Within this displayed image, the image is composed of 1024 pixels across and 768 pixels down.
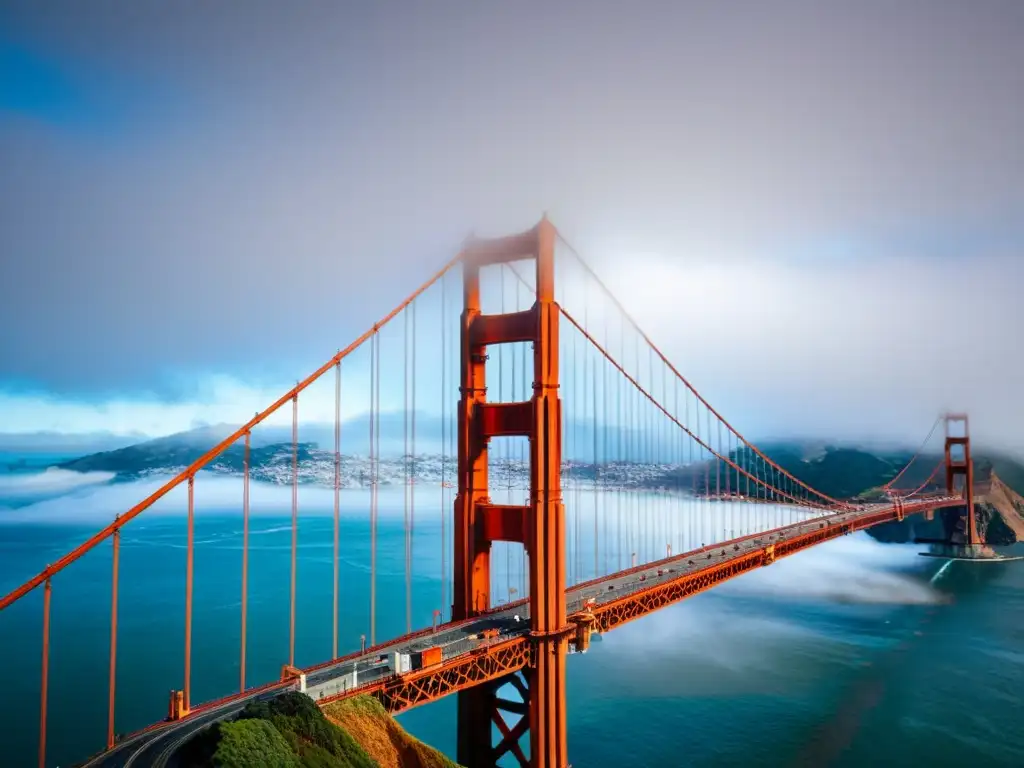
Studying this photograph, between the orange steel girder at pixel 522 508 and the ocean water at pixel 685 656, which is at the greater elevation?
the orange steel girder at pixel 522 508

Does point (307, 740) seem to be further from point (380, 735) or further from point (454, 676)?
point (454, 676)

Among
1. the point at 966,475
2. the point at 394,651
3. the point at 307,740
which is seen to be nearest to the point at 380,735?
the point at 307,740

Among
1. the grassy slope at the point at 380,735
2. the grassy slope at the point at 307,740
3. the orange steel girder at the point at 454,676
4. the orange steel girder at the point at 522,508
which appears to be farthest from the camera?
the orange steel girder at the point at 522,508

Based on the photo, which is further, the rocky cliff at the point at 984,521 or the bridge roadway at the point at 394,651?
the rocky cliff at the point at 984,521

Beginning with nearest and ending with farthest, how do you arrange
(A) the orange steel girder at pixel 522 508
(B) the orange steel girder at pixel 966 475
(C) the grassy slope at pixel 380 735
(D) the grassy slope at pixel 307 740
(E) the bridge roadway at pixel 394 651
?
1. (D) the grassy slope at pixel 307 740
2. (E) the bridge roadway at pixel 394 651
3. (C) the grassy slope at pixel 380 735
4. (A) the orange steel girder at pixel 522 508
5. (B) the orange steel girder at pixel 966 475

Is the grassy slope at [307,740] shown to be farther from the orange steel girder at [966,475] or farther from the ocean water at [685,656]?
the orange steel girder at [966,475]

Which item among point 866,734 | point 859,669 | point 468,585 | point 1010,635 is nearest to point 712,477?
point 1010,635

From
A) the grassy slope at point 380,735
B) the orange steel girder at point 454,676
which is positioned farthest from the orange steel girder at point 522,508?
the grassy slope at point 380,735

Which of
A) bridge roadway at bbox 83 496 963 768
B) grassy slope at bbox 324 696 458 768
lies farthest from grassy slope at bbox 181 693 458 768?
bridge roadway at bbox 83 496 963 768
